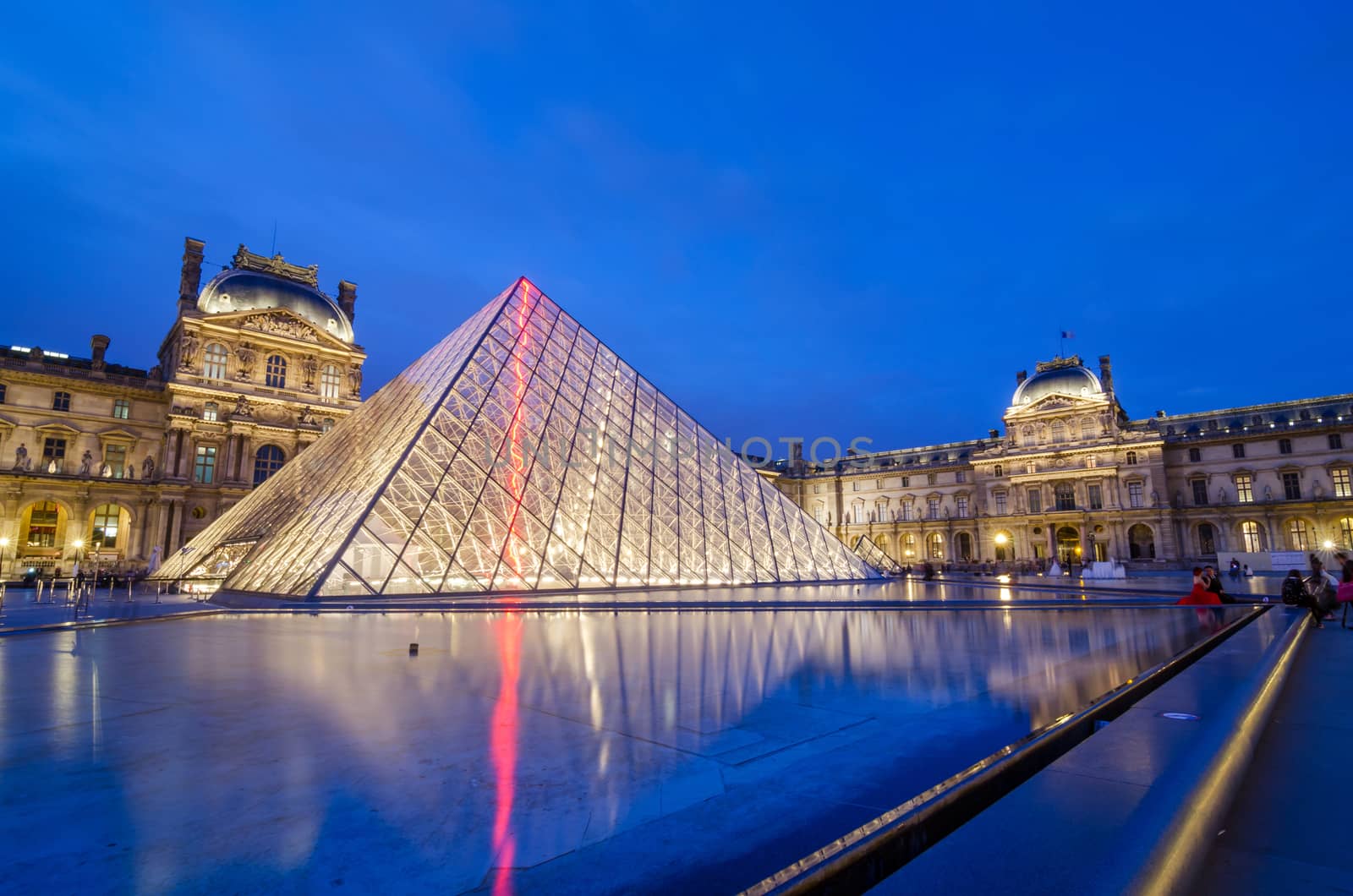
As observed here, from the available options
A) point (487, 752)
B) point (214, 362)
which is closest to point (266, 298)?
point (214, 362)

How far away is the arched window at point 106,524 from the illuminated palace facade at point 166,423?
64 mm

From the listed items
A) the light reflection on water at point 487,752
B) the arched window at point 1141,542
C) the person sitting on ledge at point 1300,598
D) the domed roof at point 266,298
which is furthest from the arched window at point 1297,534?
the domed roof at point 266,298

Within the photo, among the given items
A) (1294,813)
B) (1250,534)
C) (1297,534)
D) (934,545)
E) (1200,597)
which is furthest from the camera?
(934,545)

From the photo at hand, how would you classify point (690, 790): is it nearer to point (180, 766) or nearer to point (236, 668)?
point (180, 766)

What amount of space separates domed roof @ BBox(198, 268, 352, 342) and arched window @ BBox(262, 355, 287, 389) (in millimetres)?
2583

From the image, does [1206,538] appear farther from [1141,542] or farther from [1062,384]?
[1062,384]

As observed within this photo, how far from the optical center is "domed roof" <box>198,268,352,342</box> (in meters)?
34.6

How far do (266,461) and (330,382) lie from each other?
17.5ft

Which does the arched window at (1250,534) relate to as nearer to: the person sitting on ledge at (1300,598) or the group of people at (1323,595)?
the group of people at (1323,595)

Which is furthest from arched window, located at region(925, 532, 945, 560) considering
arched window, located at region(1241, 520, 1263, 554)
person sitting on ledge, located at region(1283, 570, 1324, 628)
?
person sitting on ledge, located at region(1283, 570, 1324, 628)

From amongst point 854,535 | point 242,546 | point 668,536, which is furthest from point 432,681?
point 854,535

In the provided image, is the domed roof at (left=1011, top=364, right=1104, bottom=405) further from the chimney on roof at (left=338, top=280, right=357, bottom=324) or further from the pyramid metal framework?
the chimney on roof at (left=338, top=280, right=357, bottom=324)

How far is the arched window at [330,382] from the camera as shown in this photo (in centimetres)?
3562

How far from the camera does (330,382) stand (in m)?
36.0
